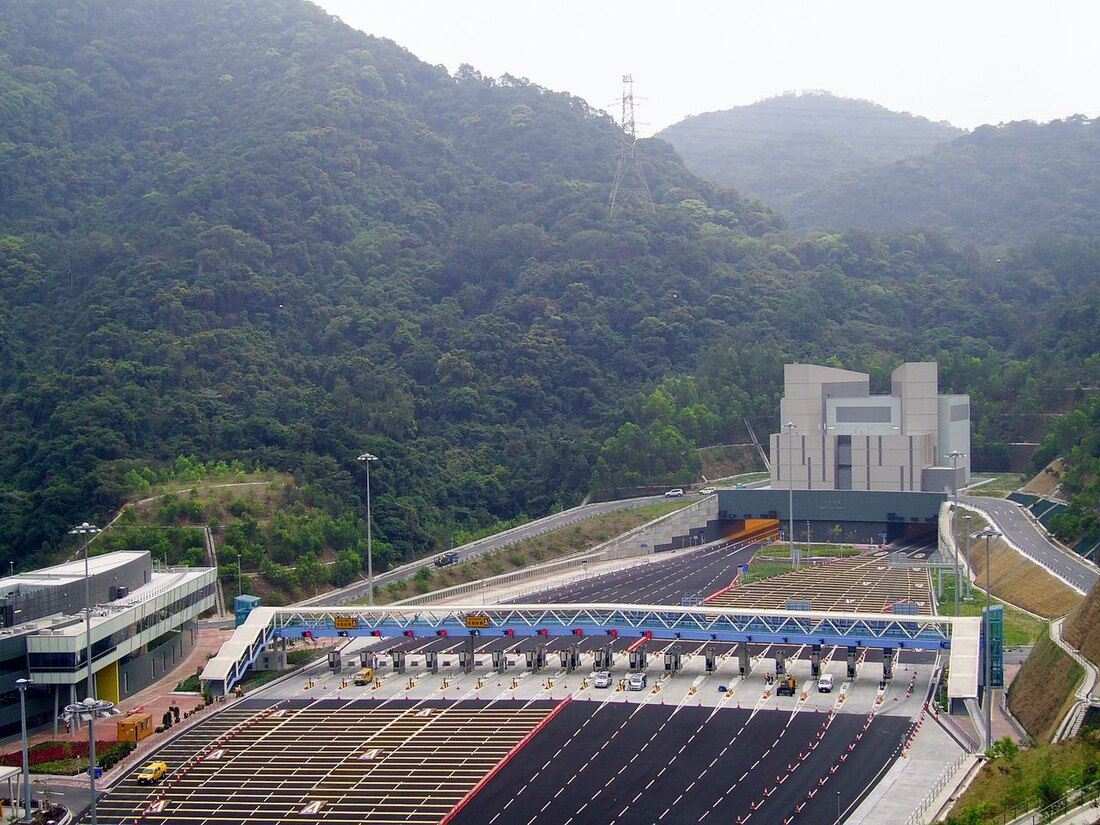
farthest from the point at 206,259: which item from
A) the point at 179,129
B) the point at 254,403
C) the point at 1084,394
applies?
the point at 1084,394

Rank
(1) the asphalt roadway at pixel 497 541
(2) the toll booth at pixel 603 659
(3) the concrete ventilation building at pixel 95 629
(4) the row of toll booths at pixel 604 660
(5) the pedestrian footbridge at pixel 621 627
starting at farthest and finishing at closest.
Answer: (1) the asphalt roadway at pixel 497 541
(2) the toll booth at pixel 603 659
(4) the row of toll booths at pixel 604 660
(5) the pedestrian footbridge at pixel 621 627
(3) the concrete ventilation building at pixel 95 629

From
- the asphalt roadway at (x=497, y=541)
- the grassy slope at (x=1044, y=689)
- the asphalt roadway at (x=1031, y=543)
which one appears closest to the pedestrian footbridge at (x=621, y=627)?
the grassy slope at (x=1044, y=689)

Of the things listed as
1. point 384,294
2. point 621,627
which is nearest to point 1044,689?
point 621,627

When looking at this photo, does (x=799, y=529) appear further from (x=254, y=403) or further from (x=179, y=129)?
(x=179, y=129)

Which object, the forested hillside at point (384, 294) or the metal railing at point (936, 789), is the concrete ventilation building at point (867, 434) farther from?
the metal railing at point (936, 789)

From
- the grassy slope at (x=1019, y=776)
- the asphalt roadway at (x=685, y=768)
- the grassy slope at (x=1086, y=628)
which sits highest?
the grassy slope at (x=1086, y=628)

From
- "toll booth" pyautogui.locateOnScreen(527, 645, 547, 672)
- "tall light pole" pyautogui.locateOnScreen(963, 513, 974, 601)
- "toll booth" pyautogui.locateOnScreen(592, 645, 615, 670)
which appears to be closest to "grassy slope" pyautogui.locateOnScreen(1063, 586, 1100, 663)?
"tall light pole" pyautogui.locateOnScreen(963, 513, 974, 601)

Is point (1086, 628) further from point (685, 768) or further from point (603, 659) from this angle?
point (603, 659)

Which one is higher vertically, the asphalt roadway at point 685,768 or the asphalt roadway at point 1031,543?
the asphalt roadway at point 1031,543
